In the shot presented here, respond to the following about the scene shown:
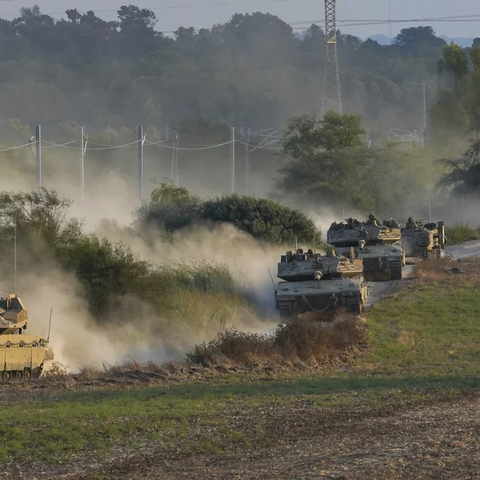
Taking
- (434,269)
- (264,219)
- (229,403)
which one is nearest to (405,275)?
(434,269)

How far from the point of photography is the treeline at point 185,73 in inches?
4291

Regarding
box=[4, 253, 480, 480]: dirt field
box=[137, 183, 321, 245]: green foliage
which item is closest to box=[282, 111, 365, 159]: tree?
box=[137, 183, 321, 245]: green foliage

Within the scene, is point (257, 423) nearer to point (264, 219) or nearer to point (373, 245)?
point (373, 245)

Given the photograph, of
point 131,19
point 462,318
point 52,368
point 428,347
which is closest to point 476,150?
point 462,318

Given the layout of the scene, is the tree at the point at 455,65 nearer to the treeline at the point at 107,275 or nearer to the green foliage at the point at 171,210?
the green foliage at the point at 171,210

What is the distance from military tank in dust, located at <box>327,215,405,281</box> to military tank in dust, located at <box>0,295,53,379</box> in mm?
14832

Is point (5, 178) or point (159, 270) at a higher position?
point (5, 178)

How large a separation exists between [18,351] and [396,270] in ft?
57.0

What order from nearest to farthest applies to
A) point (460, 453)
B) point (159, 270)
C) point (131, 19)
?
1. point (460, 453)
2. point (159, 270)
3. point (131, 19)

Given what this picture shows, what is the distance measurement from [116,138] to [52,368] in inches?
2817

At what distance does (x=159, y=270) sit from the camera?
95.2 feet

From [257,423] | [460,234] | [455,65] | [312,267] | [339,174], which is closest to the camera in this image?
[257,423]

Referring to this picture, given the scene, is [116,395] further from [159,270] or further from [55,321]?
[159,270]

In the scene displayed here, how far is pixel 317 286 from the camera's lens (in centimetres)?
2648
